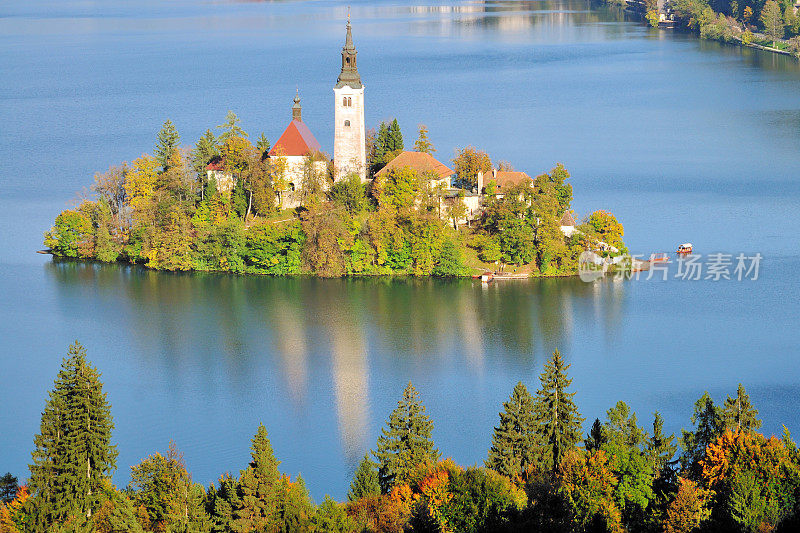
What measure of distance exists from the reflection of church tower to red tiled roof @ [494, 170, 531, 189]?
4.70 m

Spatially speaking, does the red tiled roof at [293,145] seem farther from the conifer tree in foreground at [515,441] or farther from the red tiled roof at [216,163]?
the conifer tree in foreground at [515,441]

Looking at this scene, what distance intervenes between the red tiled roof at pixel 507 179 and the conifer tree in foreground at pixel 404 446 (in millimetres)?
20610

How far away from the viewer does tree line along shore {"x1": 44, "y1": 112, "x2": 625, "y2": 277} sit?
47.7 meters

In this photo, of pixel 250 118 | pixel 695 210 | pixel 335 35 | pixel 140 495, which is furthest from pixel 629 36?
pixel 140 495

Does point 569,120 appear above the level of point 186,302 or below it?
above

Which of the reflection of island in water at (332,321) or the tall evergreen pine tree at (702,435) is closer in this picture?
the tall evergreen pine tree at (702,435)

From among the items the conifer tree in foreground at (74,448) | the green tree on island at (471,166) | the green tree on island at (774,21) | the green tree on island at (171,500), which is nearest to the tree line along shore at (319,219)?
the green tree on island at (471,166)

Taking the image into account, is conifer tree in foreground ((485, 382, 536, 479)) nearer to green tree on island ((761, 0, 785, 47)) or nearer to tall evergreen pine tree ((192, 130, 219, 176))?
tall evergreen pine tree ((192, 130, 219, 176))

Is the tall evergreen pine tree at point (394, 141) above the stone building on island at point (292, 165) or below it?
above

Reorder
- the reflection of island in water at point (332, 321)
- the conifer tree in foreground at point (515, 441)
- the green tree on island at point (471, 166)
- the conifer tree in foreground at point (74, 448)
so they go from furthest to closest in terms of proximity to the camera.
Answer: the green tree on island at point (471, 166), the reflection of island in water at point (332, 321), the conifer tree in foreground at point (515, 441), the conifer tree in foreground at point (74, 448)

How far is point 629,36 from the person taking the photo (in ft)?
363

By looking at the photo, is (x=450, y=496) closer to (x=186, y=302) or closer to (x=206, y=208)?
(x=186, y=302)

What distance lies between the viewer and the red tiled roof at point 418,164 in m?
49.6

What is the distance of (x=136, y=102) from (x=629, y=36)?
43639mm
